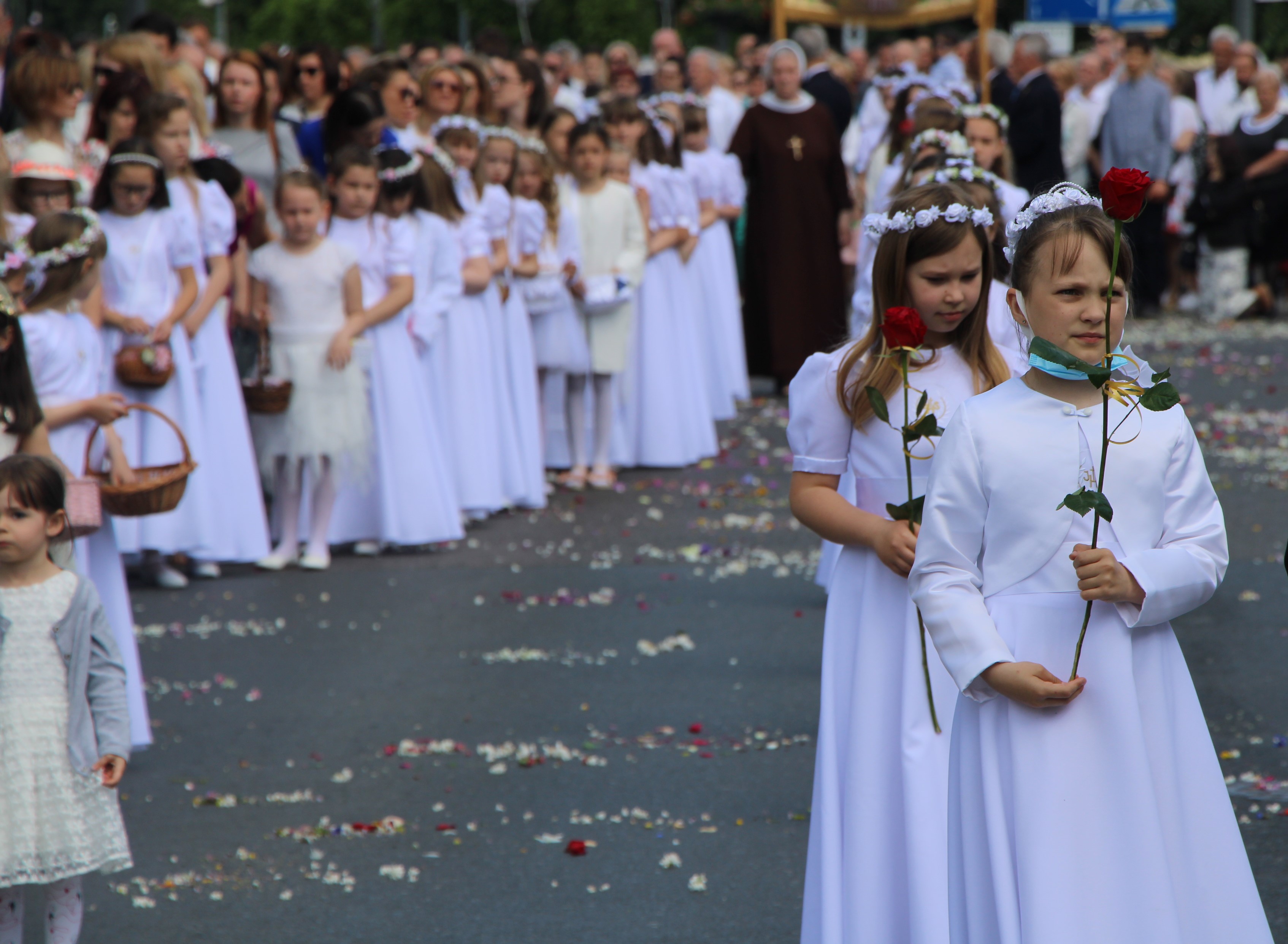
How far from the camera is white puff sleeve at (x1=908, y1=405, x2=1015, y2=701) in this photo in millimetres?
2992

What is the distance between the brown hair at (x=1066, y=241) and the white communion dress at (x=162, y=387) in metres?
5.78

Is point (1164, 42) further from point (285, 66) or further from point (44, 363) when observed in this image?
point (44, 363)

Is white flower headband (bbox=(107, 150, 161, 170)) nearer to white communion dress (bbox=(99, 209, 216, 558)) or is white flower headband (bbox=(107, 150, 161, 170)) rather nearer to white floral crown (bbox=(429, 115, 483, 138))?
white communion dress (bbox=(99, 209, 216, 558))

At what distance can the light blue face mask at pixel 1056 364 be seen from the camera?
2.94 m

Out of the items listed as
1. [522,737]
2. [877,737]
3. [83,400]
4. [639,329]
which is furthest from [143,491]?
[639,329]

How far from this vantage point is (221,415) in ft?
29.2

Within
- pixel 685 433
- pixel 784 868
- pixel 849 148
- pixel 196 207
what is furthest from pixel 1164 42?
pixel 784 868

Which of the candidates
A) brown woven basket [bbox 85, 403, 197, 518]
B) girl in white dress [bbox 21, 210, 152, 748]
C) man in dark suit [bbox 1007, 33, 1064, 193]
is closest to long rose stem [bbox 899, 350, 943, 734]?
brown woven basket [bbox 85, 403, 197, 518]

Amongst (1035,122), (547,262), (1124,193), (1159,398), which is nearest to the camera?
(1124,193)

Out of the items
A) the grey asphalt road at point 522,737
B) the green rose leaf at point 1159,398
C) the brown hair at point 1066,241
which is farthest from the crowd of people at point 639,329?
the grey asphalt road at point 522,737

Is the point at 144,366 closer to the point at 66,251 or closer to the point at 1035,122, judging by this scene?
the point at 66,251

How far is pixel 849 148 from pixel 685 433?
7131 mm

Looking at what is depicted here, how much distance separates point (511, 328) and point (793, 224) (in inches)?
169

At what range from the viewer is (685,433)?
11945 millimetres
